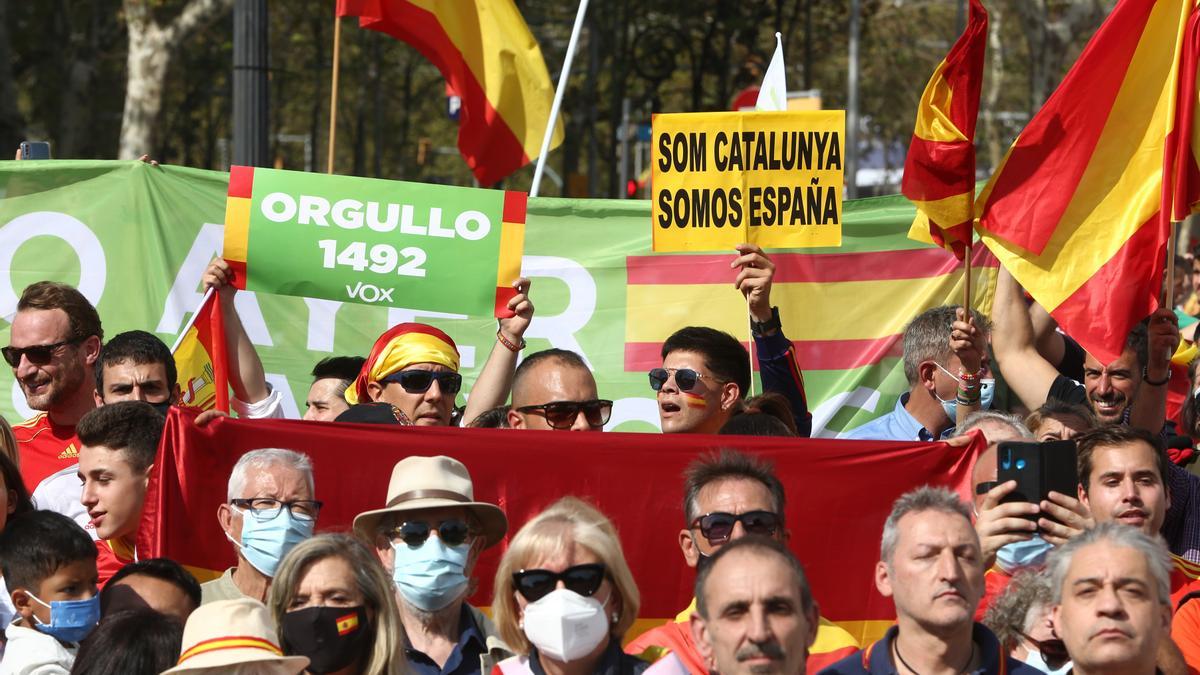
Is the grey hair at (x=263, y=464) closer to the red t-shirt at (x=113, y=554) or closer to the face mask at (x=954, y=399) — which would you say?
the red t-shirt at (x=113, y=554)

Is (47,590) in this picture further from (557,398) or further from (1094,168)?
(1094,168)

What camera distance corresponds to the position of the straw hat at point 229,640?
14.1ft

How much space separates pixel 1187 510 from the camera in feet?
20.7

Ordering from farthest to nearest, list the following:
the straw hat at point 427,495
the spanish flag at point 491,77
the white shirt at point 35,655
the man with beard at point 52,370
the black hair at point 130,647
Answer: the spanish flag at point 491,77, the man with beard at point 52,370, the straw hat at point 427,495, the white shirt at point 35,655, the black hair at point 130,647

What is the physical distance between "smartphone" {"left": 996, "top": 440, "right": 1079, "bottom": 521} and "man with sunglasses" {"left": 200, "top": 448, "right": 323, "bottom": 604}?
80.2 inches

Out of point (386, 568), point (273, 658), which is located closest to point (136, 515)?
point (386, 568)

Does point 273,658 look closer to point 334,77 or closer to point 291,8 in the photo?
point 334,77

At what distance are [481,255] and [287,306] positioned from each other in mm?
1397

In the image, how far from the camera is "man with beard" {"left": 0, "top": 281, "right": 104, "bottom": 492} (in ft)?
22.4

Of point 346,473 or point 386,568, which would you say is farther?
point 346,473

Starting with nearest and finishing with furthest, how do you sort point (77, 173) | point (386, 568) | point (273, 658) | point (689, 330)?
point (273, 658) < point (386, 568) < point (689, 330) < point (77, 173)

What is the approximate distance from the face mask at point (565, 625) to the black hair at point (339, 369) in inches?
119

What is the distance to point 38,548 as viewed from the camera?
5137 mm

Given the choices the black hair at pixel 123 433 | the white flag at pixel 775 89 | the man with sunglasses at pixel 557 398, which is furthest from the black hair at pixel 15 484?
the white flag at pixel 775 89
